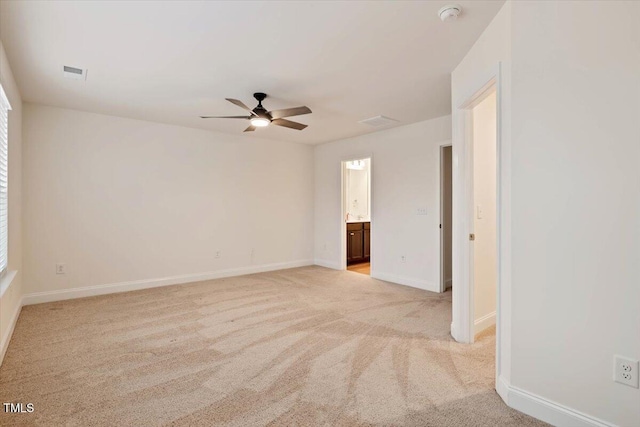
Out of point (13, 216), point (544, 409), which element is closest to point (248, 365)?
point (544, 409)

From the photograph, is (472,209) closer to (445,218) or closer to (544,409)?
(544,409)

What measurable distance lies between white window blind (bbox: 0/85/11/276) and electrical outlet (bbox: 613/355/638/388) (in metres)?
4.44

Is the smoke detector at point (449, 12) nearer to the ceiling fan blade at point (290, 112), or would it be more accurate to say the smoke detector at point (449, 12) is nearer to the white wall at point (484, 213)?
the white wall at point (484, 213)

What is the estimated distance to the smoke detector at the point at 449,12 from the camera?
2045 millimetres

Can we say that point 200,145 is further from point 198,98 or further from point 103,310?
point 103,310

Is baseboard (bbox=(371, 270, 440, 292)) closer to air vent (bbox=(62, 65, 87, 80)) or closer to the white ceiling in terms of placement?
the white ceiling

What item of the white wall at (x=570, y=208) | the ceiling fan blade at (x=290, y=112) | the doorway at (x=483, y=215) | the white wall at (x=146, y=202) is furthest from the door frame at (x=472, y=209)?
the white wall at (x=146, y=202)

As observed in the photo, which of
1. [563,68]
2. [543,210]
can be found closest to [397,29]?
[563,68]

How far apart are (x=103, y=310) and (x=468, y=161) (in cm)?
427

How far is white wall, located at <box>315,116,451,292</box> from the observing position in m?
4.70

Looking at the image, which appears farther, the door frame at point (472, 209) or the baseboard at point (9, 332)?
the baseboard at point (9, 332)

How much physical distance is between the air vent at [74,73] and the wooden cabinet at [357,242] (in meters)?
4.80

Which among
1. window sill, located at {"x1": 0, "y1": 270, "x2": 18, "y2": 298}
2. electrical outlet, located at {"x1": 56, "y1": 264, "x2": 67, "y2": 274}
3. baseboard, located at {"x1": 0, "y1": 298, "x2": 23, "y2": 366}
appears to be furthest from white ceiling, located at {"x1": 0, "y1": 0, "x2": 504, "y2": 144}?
baseboard, located at {"x1": 0, "y1": 298, "x2": 23, "y2": 366}

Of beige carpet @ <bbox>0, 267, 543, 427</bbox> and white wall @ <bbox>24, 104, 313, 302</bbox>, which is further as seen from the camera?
white wall @ <bbox>24, 104, 313, 302</bbox>
